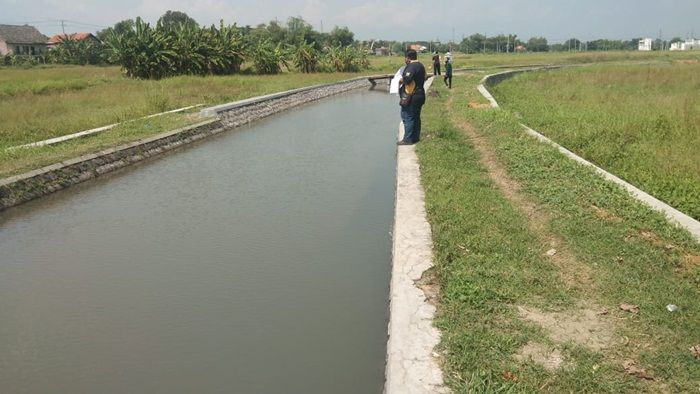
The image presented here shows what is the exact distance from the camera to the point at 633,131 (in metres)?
10.4

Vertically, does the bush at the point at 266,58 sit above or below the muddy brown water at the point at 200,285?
above

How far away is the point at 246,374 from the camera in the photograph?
3441 mm

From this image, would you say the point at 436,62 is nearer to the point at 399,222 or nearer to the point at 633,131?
the point at 633,131

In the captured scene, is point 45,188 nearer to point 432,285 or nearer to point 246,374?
point 246,374

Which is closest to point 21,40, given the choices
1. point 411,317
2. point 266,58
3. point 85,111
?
point 266,58

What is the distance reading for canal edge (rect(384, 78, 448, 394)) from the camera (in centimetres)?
275

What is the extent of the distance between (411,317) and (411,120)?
649cm

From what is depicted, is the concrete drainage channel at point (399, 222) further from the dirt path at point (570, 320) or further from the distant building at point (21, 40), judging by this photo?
the distant building at point (21, 40)

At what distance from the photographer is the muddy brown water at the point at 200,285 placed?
11.5 ft

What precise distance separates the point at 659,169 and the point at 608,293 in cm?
474

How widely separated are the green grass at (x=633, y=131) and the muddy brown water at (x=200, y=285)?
3467mm

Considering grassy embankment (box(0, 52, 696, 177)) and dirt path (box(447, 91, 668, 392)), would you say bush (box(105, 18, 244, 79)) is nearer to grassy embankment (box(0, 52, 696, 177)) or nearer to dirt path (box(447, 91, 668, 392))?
grassy embankment (box(0, 52, 696, 177))

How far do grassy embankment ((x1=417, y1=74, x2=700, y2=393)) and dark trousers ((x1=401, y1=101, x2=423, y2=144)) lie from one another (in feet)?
8.97

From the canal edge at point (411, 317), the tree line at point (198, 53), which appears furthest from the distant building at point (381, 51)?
the canal edge at point (411, 317)
